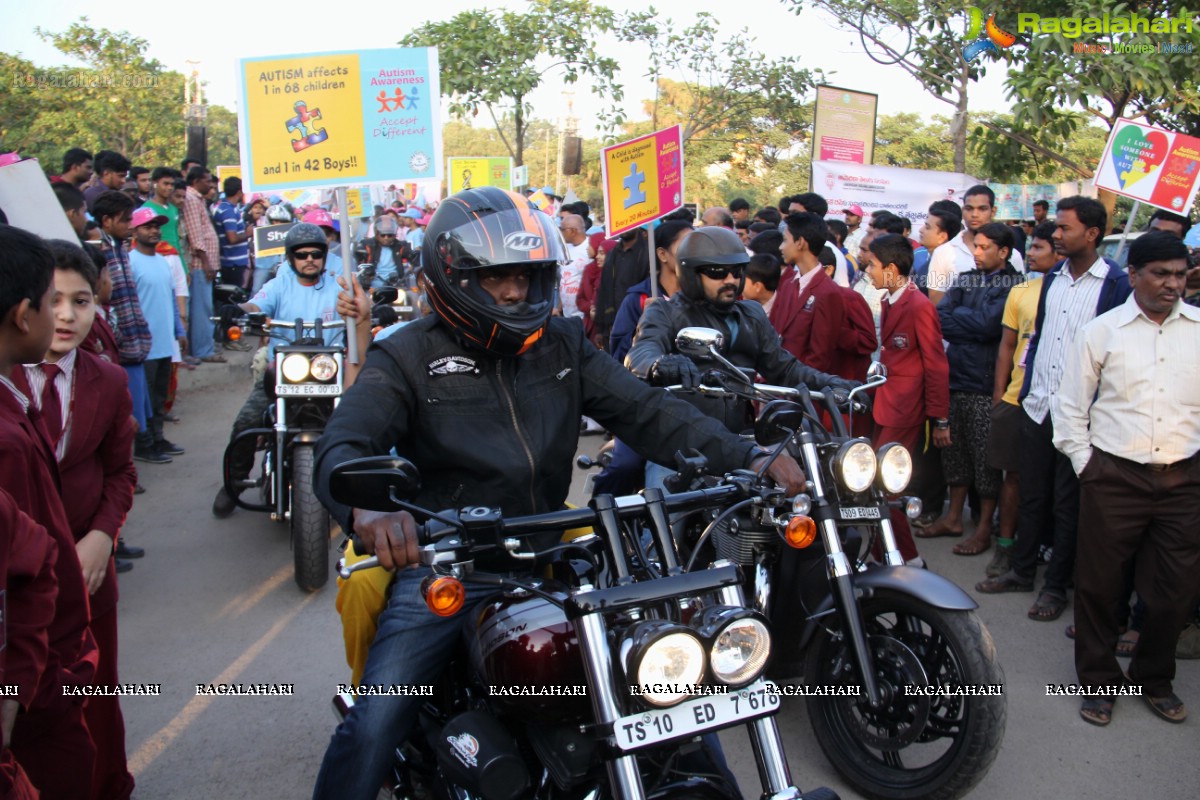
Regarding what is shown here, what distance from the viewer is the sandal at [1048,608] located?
5336 millimetres

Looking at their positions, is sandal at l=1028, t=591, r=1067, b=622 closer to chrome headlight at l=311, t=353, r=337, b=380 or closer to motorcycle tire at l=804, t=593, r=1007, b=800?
motorcycle tire at l=804, t=593, r=1007, b=800

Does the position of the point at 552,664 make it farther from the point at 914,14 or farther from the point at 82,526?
the point at 914,14

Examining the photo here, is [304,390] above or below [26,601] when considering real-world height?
below

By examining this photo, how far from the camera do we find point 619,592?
204 centimetres

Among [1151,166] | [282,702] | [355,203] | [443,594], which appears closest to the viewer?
[443,594]

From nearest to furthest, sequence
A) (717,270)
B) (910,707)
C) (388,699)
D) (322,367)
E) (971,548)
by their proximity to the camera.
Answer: (388,699), (910,707), (717,270), (322,367), (971,548)

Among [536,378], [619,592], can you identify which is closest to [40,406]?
[536,378]

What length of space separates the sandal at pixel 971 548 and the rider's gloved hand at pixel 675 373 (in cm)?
357

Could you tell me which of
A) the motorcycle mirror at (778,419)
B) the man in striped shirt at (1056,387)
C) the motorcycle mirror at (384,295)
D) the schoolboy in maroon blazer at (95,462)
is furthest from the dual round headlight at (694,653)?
the motorcycle mirror at (384,295)

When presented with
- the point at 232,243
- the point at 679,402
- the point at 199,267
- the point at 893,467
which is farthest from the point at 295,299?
the point at 232,243

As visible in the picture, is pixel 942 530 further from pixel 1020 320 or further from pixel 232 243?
pixel 232 243

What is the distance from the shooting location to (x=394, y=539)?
7.15 feet

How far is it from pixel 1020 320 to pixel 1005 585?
1597 mm

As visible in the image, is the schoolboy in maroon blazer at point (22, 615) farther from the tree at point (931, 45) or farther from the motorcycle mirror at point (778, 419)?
the tree at point (931, 45)
